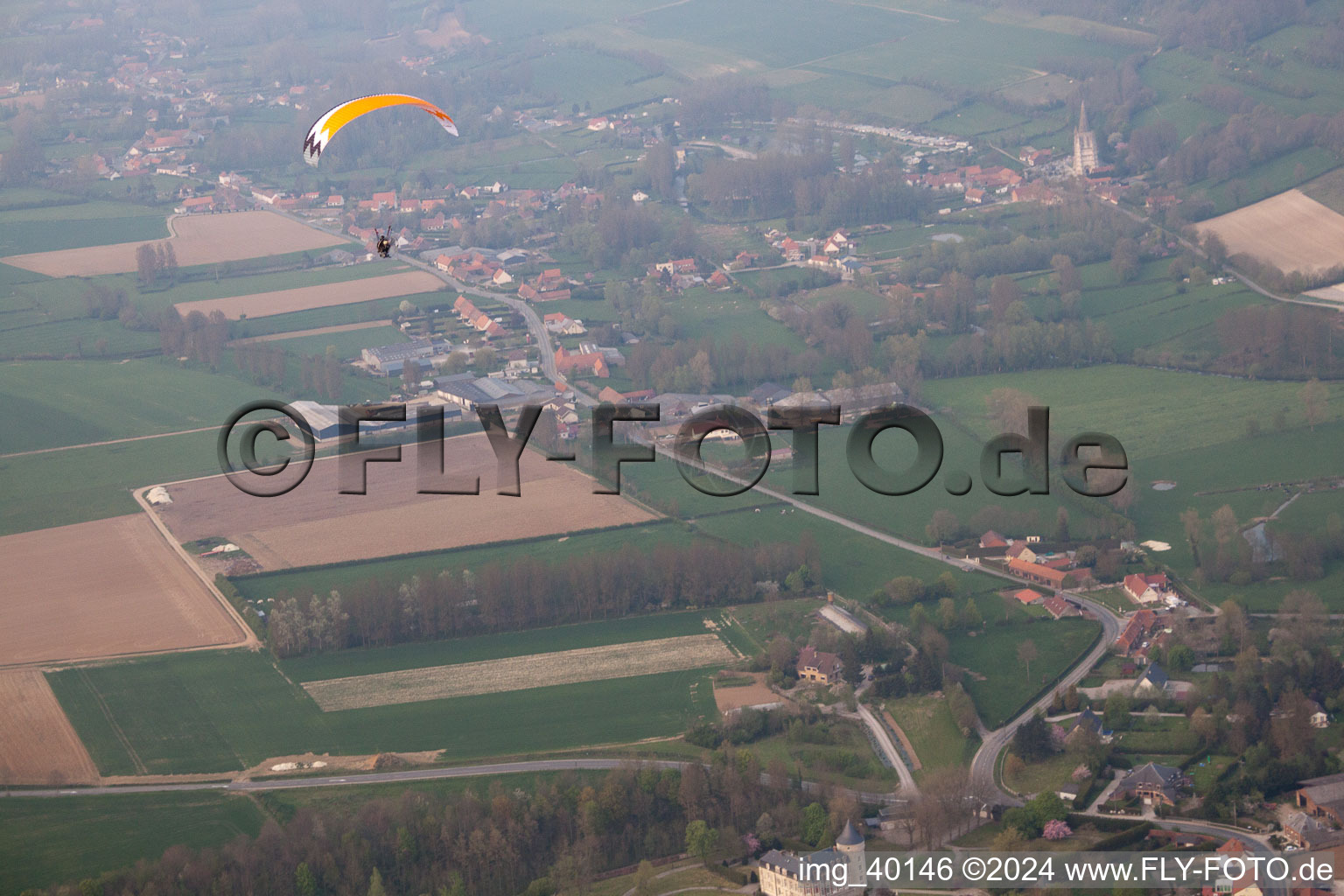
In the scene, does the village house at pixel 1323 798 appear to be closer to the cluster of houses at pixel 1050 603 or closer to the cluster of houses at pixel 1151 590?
the cluster of houses at pixel 1151 590

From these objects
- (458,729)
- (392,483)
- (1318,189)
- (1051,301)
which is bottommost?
(458,729)

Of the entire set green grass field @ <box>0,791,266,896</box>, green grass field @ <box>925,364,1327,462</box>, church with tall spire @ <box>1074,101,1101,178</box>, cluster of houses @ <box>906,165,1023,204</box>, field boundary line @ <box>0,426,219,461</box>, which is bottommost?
green grass field @ <box>0,791,266,896</box>

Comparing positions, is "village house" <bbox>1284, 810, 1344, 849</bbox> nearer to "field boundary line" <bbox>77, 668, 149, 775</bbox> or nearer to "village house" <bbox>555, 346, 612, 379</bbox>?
"field boundary line" <bbox>77, 668, 149, 775</bbox>

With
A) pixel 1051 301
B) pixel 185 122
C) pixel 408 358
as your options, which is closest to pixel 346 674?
pixel 408 358

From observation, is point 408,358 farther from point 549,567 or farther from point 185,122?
point 185,122

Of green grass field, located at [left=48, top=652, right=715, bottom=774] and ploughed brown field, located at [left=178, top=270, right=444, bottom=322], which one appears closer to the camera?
green grass field, located at [left=48, top=652, right=715, bottom=774]

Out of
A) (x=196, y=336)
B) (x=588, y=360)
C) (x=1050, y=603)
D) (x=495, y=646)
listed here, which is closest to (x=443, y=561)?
(x=495, y=646)

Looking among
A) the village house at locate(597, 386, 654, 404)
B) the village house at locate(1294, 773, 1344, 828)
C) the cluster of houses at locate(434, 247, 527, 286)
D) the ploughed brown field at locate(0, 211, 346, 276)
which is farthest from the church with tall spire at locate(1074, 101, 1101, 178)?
the village house at locate(1294, 773, 1344, 828)
